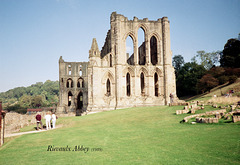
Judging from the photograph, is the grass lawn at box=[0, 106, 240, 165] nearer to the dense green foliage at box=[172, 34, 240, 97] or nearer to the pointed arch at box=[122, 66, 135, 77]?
the pointed arch at box=[122, 66, 135, 77]

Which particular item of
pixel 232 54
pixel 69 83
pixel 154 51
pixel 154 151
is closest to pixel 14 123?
pixel 154 151

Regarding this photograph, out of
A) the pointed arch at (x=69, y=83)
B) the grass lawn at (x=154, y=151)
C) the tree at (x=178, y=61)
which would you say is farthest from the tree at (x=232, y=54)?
the grass lawn at (x=154, y=151)

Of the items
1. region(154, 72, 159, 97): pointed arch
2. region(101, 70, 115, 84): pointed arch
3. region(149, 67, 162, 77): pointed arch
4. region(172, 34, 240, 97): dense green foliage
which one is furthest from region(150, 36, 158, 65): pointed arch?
region(172, 34, 240, 97): dense green foliage

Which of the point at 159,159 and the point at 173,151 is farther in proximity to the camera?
the point at 173,151

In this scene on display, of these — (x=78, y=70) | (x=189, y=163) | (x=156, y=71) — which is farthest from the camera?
(x=78, y=70)

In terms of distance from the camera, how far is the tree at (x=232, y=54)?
41.6 m

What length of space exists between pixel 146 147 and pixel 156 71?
22141 millimetres

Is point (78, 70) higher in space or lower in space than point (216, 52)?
lower

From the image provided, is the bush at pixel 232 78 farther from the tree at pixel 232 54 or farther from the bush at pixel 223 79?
the tree at pixel 232 54

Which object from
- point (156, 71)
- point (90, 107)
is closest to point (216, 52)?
point (156, 71)

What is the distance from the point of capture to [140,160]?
5020 millimetres

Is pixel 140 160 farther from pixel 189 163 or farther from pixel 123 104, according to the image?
pixel 123 104

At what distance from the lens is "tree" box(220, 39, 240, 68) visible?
41597 millimetres

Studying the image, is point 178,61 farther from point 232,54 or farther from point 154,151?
point 154,151
